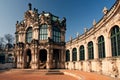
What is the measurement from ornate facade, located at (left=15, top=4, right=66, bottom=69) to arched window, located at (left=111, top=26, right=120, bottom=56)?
21145 mm

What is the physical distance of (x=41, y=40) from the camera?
3872 cm

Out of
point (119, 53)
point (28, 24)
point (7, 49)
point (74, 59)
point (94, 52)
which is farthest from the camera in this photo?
point (7, 49)

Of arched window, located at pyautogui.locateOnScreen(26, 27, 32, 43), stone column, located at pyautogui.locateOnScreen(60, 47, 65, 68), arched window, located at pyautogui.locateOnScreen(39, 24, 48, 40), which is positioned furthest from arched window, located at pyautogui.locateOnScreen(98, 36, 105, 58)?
arched window, located at pyautogui.locateOnScreen(26, 27, 32, 43)

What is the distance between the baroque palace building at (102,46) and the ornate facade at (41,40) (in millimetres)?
6469

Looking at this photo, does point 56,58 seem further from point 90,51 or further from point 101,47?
point 101,47

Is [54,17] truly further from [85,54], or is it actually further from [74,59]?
[85,54]

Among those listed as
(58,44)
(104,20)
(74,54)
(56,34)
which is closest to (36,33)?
(56,34)

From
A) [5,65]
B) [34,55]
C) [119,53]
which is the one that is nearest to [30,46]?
[34,55]

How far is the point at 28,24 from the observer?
41.2m

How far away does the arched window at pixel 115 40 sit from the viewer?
17.2 metres

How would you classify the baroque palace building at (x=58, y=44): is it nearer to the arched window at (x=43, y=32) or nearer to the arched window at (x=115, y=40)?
the arched window at (x=43, y=32)

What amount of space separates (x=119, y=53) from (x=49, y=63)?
22703 millimetres

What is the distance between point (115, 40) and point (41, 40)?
23.9 metres

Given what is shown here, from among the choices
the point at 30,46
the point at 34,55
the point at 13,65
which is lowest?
the point at 13,65
